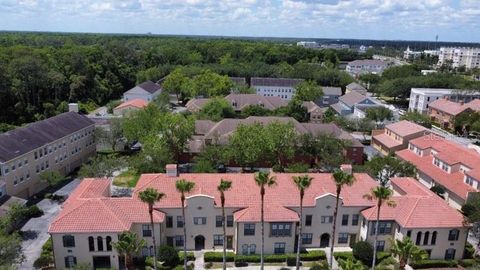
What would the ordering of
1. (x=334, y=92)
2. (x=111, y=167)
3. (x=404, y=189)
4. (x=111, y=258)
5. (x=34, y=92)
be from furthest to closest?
(x=334, y=92)
(x=34, y=92)
(x=111, y=167)
(x=404, y=189)
(x=111, y=258)

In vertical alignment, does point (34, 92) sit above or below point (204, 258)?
above

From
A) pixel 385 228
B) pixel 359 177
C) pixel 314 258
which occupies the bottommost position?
pixel 314 258

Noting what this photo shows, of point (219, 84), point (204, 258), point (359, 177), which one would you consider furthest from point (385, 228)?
point (219, 84)

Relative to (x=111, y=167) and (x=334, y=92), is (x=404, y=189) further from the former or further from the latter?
(x=334, y=92)

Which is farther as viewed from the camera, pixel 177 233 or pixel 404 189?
pixel 404 189

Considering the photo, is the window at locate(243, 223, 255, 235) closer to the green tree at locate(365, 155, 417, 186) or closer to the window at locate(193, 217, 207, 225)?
the window at locate(193, 217, 207, 225)

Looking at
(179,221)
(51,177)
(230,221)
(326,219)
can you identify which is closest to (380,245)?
(326,219)
